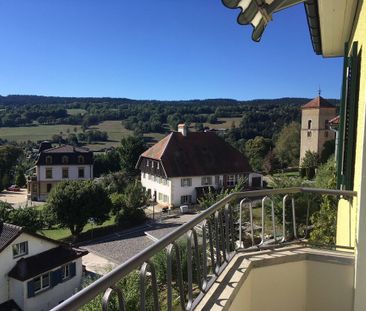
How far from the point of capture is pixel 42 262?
20703 mm

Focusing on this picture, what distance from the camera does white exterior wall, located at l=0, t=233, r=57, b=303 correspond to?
763 inches

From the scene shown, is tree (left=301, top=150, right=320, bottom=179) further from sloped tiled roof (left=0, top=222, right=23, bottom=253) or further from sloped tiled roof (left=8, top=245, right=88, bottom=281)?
sloped tiled roof (left=0, top=222, right=23, bottom=253)

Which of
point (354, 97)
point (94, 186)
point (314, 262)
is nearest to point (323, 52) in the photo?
point (354, 97)

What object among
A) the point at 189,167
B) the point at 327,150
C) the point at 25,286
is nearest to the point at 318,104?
the point at 327,150

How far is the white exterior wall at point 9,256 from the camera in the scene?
19391 millimetres

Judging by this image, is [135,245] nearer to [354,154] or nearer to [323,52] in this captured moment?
[323,52]

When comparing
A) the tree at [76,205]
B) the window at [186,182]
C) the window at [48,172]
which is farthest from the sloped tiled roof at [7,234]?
the window at [48,172]

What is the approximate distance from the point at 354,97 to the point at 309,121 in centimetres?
5539

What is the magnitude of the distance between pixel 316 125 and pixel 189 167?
22658 mm

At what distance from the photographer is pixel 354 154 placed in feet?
13.5

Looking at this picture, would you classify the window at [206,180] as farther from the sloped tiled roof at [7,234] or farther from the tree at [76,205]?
the sloped tiled roof at [7,234]

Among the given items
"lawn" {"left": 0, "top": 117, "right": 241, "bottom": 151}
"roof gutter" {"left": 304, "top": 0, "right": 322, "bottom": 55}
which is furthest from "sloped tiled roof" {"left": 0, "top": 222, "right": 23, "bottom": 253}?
"lawn" {"left": 0, "top": 117, "right": 241, "bottom": 151}

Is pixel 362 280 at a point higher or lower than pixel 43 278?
higher

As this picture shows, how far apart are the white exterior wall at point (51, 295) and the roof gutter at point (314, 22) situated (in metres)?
16.6
